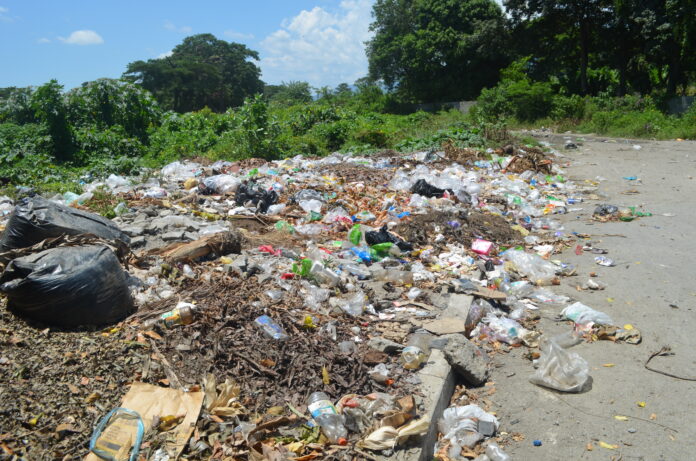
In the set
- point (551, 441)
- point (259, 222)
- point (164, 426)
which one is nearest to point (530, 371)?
point (551, 441)

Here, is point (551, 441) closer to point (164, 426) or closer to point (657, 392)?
point (657, 392)

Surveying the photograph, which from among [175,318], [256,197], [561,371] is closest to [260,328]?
[175,318]

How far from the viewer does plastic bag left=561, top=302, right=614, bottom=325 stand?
3.79 metres

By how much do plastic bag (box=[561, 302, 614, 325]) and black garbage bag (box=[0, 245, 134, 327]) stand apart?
3395mm

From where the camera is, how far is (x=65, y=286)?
2.76 m

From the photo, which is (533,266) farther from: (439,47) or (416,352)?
(439,47)

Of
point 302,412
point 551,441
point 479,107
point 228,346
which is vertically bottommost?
point 551,441

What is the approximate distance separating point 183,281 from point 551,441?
8.89 ft

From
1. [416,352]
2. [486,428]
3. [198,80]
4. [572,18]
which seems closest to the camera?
[486,428]

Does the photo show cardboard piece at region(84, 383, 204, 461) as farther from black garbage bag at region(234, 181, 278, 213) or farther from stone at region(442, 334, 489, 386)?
black garbage bag at region(234, 181, 278, 213)

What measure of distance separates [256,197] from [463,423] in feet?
15.2

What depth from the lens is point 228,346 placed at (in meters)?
2.91

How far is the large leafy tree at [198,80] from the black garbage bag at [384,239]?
3308 centimetres

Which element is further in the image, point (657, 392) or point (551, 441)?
point (657, 392)
